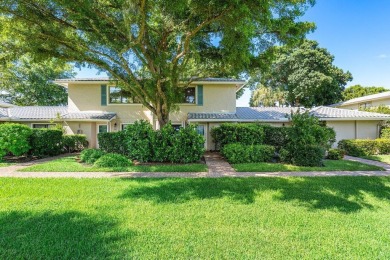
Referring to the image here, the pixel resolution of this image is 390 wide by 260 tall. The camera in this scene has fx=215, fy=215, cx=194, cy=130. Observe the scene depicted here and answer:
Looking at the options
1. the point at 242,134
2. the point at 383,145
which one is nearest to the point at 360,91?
the point at 383,145

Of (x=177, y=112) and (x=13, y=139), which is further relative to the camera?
(x=177, y=112)

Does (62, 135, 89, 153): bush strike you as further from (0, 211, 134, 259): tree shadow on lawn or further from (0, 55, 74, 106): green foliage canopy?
(0, 55, 74, 106): green foliage canopy

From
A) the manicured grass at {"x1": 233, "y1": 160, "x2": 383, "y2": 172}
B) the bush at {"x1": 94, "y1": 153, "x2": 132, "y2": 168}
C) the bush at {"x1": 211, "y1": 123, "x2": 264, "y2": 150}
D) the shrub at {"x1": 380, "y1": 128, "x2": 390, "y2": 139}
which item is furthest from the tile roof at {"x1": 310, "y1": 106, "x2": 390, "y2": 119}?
the bush at {"x1": 94, "y1": 153, "x2": 132, "y2": 168}

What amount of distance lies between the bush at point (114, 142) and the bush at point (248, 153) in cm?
597

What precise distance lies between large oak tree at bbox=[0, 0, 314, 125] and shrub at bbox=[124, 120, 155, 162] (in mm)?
2436

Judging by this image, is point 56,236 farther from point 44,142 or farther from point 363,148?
point 363,148

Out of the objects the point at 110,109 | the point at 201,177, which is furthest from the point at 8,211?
→ the point at 110,109

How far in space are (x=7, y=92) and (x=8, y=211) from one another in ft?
117

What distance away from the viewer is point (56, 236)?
12.7ft

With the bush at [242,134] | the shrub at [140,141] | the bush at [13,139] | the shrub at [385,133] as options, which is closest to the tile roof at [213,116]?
Answer: the bush at [242,134]

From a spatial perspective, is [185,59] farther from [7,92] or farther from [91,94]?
[7,92]

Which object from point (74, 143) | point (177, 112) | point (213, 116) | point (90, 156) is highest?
point (177, 112)

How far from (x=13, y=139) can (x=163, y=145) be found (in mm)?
7872

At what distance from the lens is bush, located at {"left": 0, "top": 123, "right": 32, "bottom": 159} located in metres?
11.1
